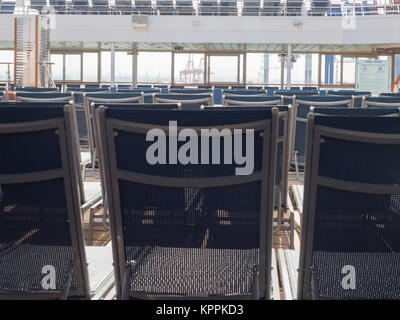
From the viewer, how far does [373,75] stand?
18.2m

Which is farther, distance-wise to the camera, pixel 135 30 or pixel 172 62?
pixel 172 62

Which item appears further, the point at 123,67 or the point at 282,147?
the point at 123,67

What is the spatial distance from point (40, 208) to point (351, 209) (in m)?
0.86

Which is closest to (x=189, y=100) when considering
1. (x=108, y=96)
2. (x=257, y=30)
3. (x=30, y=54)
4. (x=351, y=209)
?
(x=108, y=96)

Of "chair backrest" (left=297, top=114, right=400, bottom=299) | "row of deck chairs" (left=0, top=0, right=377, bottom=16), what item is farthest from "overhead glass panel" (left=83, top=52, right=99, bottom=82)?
"chair backrest" (left=297, top=114, right=400, bottom=299)

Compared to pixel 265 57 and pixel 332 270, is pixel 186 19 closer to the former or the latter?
pixel 265 57

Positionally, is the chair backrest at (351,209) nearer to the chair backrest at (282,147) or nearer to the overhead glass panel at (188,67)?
the chair backrest at (282,147)

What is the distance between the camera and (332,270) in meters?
1.29

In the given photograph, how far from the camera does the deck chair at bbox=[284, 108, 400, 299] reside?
116cm

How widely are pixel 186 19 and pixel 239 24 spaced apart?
1.88 m

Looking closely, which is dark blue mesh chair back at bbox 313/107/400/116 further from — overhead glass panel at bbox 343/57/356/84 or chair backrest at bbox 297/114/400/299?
overhead glass panel at bbox 343/57/356/84

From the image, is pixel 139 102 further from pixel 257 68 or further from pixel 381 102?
pixel 257 68

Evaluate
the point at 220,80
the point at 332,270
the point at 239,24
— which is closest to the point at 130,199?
the point at 332,270
